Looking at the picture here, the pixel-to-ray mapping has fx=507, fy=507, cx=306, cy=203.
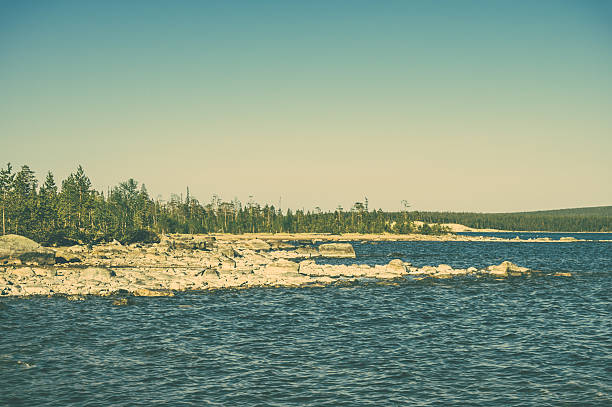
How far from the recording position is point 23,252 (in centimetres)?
5581

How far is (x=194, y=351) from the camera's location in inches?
885

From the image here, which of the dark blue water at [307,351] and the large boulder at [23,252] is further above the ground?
the large boulder at [23,252]

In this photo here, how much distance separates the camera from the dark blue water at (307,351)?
1695 cm

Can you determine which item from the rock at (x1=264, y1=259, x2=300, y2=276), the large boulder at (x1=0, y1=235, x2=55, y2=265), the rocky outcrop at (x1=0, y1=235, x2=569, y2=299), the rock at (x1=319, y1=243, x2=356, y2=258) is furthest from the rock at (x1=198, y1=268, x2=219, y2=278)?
the rock at (x1=319, y1=243, x2=356, y2=258)

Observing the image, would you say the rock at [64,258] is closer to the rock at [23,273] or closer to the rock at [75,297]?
the rock at [23,273]

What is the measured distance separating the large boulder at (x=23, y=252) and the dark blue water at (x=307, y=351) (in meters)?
23.1

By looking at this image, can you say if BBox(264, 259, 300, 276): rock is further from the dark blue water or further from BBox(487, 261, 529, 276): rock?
BBox(487, 261, 529, 276): rock

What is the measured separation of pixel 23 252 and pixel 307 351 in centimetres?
4554

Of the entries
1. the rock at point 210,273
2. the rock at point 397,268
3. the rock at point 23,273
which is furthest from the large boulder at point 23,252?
the rock at point 397,268

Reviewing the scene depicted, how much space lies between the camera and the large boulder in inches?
2186

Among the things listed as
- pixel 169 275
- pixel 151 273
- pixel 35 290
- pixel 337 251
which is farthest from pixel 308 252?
pixel 35 290

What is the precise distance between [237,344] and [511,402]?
12.4 meters

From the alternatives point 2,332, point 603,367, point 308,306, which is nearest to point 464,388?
point 603,367

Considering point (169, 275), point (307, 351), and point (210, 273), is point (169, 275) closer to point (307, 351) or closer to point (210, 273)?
point (210, 273)
